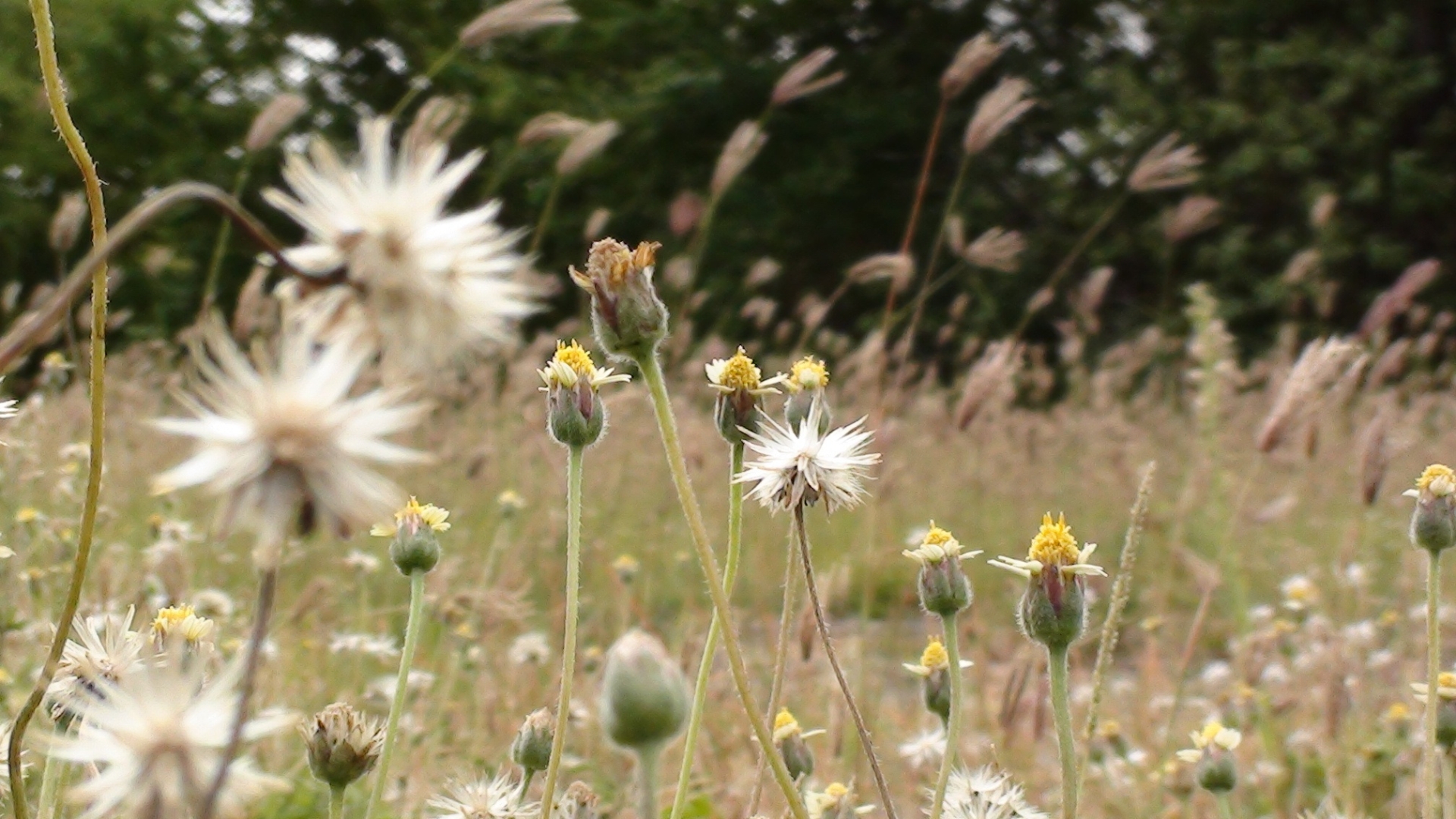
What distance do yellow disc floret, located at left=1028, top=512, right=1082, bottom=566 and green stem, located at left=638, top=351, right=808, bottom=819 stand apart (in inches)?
9.0

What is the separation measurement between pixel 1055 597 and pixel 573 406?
1.03 ft

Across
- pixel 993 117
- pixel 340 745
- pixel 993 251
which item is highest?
pixel 993 117

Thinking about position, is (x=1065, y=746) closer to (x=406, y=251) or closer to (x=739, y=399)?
(x=739, y=399)

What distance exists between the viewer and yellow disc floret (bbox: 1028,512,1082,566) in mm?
766

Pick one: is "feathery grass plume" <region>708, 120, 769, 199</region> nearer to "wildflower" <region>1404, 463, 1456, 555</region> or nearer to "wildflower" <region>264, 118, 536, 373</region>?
"wildflower" <region>1404, 463, 1456, 555</region>

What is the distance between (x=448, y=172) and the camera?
356mm

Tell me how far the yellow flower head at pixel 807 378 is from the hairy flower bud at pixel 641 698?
1.34ft

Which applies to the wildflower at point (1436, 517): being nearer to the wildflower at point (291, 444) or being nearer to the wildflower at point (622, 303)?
the wildflower at point (622, 303)

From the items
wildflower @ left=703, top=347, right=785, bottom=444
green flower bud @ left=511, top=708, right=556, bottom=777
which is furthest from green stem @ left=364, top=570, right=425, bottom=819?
wildflower @ left=703, top=347, right=785, bottom=444

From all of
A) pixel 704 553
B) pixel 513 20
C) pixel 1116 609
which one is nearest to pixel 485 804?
pixel 704 553

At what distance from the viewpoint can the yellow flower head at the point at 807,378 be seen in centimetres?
90

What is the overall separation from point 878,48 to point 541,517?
11291 millimetres

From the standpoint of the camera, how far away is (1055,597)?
28.9 inches

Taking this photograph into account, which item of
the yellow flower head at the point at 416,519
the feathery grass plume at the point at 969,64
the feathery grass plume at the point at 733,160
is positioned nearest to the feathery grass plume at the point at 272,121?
the feathery grass plume at the point at 733,160
